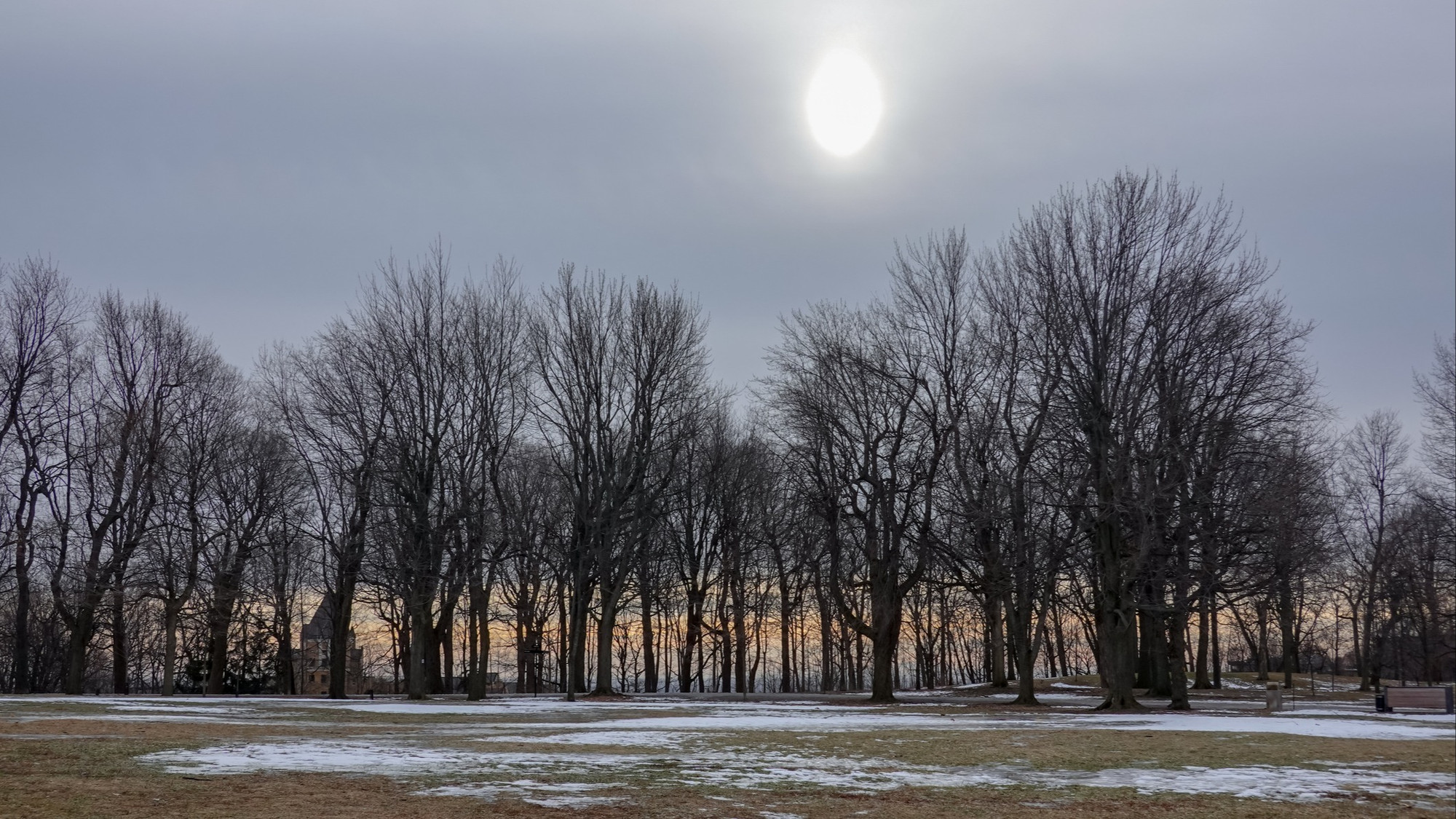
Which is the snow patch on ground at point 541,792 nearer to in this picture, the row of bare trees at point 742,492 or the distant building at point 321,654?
the row of bare trees at point 742,492

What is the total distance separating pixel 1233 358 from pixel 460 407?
27202 mm

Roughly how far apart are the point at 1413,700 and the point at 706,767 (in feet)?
81.8

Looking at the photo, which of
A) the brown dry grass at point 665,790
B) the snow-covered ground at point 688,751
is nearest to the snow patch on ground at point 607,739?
the snow-covered ground at point 688,751

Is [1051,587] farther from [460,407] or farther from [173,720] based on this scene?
[173,720]

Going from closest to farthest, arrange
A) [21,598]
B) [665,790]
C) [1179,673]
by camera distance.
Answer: [665,790] < [1179,673] < [21,598]

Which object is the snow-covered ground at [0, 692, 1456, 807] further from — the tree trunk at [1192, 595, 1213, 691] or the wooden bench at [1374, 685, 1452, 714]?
the tree trunk at [1192, 595, 1213, 691]

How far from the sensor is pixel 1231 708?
1341 inches

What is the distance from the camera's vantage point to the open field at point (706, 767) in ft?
37.3

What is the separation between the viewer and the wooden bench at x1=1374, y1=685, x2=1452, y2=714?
29.5 m

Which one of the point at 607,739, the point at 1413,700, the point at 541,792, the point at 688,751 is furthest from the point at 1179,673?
the point at 541,792

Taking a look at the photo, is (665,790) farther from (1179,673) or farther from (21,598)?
(21,598)

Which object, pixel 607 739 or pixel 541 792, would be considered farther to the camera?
pixel 607 739

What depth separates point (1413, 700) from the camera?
3003 cm

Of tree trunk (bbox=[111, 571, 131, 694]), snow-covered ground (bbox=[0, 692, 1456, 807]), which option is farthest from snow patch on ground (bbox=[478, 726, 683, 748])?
tree trunk (bbox=[111, 571, 131, 694])
